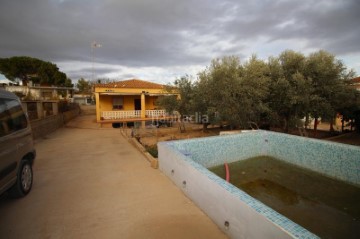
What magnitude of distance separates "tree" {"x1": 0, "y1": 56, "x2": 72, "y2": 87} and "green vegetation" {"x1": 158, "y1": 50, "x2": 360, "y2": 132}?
43.2 meters

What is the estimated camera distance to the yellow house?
64.7 ft

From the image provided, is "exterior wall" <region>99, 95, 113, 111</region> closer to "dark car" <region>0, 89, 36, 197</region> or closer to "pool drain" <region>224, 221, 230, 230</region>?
"dark car" <region>0, 89, 36, 197</region>

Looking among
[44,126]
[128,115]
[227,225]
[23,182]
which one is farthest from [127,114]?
[227,225]

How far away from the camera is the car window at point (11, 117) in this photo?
151 inches

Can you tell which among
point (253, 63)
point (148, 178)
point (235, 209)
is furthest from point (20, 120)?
point (253, 63)

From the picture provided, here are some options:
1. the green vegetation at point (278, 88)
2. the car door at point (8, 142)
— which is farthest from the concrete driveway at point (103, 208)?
the green vegetation at point (278, 88)

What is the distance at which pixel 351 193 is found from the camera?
532 centimetres

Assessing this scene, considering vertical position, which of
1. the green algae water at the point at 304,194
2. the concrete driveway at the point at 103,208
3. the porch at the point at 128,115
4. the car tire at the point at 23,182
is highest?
the porch at the point at 128,115

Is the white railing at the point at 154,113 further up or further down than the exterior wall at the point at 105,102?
further down

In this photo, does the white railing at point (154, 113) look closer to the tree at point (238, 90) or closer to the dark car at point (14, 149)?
the tree at point (238, 90)

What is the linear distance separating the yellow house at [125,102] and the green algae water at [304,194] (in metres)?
13.5

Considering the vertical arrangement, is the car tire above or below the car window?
below

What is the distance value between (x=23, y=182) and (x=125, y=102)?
748 inches

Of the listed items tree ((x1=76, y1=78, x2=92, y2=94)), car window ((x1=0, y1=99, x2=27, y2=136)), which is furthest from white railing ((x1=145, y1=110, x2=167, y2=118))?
tree ((x1=76, y1=78, x2=92, y2=94))
